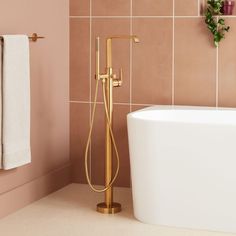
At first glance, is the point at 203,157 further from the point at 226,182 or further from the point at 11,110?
the point at 11,110

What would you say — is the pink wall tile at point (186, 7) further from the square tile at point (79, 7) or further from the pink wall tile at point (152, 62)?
the square tile at point (79, 7)

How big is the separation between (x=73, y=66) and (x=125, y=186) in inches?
38.5

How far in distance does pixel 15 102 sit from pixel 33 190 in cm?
77

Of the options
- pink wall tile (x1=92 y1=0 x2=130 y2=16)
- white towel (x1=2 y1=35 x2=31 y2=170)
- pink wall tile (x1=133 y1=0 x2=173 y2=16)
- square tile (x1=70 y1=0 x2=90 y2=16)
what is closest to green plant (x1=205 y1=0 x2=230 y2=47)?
pink wall tile (x1=133 y1=0 x2=173 y2=16)

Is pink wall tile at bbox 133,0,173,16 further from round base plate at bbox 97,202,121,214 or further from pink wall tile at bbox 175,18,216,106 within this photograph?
round base plate at bbox 97,202,121,214

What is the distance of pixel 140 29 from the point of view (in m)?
4.67

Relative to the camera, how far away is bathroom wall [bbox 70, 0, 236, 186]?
4.54m

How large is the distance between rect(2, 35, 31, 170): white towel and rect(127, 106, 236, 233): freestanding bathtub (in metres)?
0.66

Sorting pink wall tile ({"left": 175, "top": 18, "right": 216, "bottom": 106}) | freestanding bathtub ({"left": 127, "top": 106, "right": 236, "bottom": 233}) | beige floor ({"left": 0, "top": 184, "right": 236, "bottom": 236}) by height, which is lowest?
beige floor ({"left": 0, "top": 184, "right": 236, "bottom": 236})

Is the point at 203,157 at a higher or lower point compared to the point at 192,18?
lower

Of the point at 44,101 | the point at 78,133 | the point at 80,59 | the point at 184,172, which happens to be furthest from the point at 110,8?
the point at 184,172

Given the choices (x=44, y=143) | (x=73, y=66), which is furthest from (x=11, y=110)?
(x=73, y=66)

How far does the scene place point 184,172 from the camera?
3705 mm

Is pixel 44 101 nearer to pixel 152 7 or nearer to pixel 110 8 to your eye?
pixel 110 8
